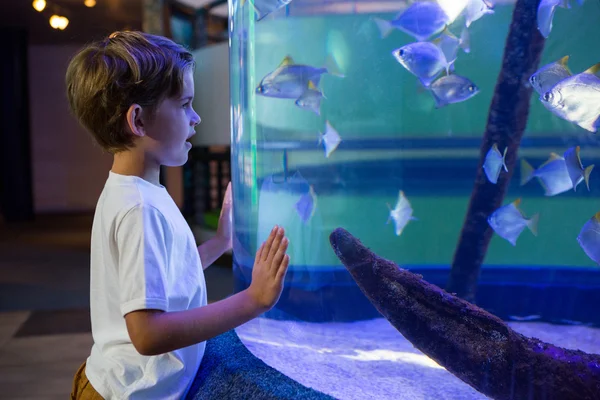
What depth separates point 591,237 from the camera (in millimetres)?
1444

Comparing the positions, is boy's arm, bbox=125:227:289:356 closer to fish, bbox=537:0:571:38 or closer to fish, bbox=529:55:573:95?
fish, bbox=529:55:573:95

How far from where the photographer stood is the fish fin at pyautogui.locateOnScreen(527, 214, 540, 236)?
1691 mm

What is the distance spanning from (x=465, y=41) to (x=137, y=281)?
3.40ft

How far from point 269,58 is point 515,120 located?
0.68 m

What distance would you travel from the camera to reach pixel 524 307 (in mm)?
1707

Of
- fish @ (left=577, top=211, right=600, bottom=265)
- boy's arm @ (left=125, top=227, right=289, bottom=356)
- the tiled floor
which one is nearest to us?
boy's arm @ (left=125, top=227, right=289, bottom=356)

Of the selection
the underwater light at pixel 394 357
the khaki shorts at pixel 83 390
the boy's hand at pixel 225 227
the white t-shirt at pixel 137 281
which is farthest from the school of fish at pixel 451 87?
the khaki shorts at pixel 83 390

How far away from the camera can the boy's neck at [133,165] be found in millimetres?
1252

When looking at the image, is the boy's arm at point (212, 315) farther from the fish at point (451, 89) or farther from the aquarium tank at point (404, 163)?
the fish at point (451, 89)

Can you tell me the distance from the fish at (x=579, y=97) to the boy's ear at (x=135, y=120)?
2.91 feet

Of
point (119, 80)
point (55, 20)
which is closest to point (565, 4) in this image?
point (119, 80)

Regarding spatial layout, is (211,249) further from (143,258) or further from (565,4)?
(565,4)

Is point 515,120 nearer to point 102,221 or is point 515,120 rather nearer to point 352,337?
point 352,337

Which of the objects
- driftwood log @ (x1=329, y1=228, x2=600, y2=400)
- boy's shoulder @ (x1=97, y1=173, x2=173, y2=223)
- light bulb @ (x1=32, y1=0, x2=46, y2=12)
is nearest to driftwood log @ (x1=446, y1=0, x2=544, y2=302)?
driftwood log @ (x1=329, y1=228, x2=600, y2=400)
